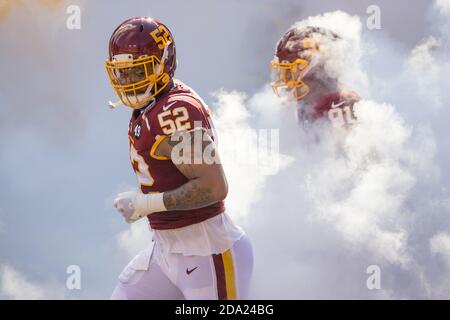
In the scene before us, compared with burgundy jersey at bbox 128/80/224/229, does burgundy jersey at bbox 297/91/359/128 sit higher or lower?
higher

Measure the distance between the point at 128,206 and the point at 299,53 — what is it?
9.61 feet

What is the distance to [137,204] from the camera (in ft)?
12.0

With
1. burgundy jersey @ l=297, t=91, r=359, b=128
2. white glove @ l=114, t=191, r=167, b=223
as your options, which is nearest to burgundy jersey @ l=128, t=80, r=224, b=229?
white glove @ l=114, t=191, r=167, b=223

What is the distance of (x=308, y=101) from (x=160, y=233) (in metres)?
2.66

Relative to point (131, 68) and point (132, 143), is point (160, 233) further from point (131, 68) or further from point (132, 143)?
point (131, 68)

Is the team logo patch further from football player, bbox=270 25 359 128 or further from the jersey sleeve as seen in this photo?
football player, bbox=270 25 359 128

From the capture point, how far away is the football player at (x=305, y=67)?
619 centimetres

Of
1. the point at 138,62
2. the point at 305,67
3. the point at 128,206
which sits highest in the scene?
the point at 305,67

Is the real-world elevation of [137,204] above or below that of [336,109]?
below

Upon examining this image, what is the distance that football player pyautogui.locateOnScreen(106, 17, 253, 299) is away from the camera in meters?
3.61

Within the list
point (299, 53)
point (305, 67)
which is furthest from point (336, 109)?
point (299, 53)

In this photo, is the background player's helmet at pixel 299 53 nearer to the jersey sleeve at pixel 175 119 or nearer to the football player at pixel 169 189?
the football player at pixel 169 189

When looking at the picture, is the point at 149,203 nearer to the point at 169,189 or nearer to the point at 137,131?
the point at 169,189

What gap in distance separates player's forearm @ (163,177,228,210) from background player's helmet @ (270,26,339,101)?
2.72 m
